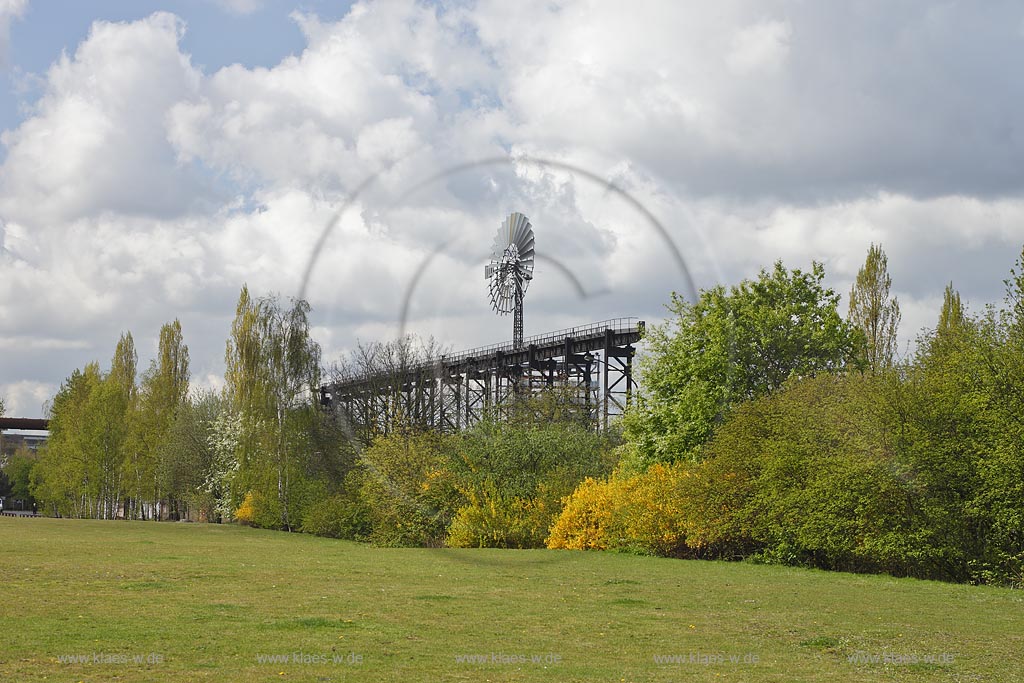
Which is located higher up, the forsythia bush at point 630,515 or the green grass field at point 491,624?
the forsythia bush at point 630,515

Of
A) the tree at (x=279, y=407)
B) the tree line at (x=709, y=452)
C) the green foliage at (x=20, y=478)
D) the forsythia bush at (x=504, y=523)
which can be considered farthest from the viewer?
the green foliage at (x=20, y=478)

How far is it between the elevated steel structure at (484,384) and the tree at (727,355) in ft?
29.6

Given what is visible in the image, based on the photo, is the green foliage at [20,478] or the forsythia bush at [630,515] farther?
the green foliage at [20,478]

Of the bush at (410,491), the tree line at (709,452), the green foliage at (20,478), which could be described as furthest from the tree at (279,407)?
the green foliage at (20,478)

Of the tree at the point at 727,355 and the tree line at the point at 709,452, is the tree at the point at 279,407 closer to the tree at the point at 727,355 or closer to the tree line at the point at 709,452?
the tree line at the point at 709,452

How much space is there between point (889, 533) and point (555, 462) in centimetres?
1946

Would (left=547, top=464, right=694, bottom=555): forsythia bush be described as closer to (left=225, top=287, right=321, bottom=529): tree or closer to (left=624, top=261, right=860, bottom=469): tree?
(left=624, top=261, right=860, bottom=469): tree

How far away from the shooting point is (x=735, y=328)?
4428cm

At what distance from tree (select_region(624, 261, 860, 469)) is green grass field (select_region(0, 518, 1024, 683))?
12240 mm

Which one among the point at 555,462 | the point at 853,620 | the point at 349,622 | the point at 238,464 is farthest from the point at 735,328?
the point at 238,464

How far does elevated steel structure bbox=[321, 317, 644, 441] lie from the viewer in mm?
61719

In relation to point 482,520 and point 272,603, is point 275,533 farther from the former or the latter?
point 272,603

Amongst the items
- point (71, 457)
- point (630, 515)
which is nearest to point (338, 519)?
point (630, 515)

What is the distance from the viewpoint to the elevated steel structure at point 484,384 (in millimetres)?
61719
